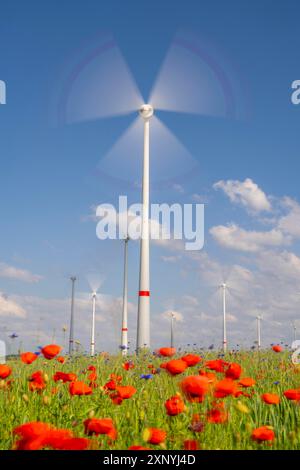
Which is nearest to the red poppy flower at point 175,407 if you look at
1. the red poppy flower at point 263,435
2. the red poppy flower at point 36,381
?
the red poppy flower at point 263,435

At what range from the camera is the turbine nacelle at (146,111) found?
35.6 metres

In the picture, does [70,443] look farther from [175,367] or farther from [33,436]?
[175,367]

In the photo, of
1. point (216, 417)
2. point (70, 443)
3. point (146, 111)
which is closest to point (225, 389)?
point (216, 417)

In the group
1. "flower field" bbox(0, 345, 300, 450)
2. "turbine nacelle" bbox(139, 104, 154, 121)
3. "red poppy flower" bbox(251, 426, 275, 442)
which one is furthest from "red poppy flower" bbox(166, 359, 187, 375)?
"turbine nacelle" bbox(139, 104, 154, 121)

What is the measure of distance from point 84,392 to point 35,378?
29.4 inches

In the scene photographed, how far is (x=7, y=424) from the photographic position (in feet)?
16.3

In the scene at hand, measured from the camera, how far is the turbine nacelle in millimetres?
35625

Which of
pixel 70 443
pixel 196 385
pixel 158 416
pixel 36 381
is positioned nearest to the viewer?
pixel 70 443

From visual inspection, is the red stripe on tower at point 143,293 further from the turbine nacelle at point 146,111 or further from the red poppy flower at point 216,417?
the red poppy flower at point 216,417

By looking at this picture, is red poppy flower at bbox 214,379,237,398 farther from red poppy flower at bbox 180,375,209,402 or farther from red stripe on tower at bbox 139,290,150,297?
red stripe on tower at bbox 139,290,150,297

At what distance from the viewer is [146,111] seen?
117 ft

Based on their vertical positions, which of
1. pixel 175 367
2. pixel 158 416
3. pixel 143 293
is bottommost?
pixel 158 416

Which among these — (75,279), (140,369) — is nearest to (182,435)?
(140,369)
